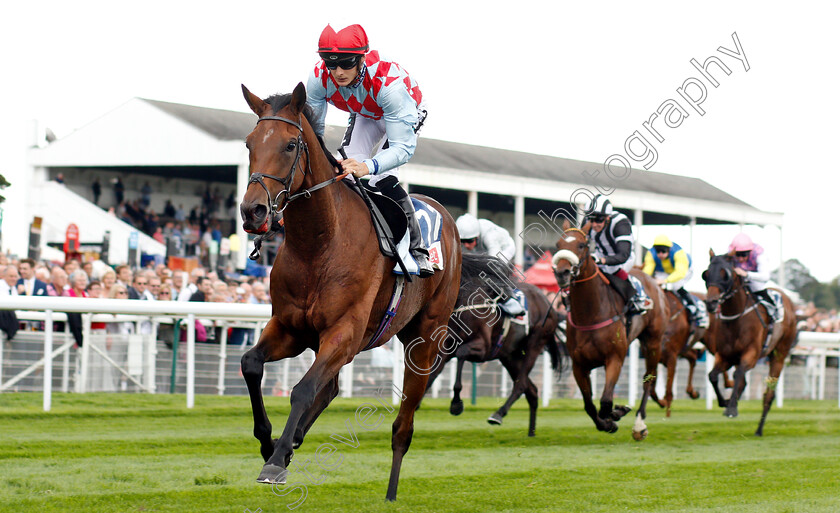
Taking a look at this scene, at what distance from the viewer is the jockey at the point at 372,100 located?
14.3 ft

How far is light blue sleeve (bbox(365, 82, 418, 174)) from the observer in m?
4.55

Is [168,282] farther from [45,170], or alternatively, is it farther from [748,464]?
[45,170]

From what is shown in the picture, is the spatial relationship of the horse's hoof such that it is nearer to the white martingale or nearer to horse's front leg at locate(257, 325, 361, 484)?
horse's front leg at locate(257, 325, 361, 484)

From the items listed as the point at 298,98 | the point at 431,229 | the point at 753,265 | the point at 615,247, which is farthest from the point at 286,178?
the point at 753,265

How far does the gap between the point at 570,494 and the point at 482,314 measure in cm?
355

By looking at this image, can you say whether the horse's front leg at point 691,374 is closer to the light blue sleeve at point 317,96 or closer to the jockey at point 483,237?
the jockey at point 483,237

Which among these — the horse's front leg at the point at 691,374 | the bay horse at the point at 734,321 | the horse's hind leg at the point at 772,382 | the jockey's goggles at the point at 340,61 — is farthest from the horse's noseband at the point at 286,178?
the horse's front leg at the point at 691,374

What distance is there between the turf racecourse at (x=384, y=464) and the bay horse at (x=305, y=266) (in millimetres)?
830

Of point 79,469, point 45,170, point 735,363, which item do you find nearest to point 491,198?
point 45,170

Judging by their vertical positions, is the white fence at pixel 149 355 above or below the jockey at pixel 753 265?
below

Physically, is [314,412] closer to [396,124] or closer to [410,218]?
[410,218]

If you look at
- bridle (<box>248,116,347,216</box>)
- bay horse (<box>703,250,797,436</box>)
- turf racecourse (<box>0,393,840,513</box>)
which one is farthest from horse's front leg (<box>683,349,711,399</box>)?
bridle (<box>248,116,347,216</box>)

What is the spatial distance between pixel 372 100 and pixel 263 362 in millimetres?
1373

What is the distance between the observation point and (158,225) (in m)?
22.7
